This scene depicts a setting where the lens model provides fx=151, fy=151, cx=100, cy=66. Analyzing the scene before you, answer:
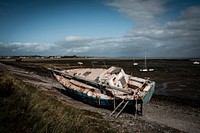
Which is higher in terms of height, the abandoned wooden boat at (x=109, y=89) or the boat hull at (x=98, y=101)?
the abandoned wooden boat at (x=109, y=89)

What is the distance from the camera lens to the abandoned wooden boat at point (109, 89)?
12.8m

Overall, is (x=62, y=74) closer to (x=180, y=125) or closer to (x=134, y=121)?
(x=134, y=121)

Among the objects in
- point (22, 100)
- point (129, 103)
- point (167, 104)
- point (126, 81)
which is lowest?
point (167, 104)

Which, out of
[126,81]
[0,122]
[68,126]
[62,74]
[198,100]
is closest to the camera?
[0,122]

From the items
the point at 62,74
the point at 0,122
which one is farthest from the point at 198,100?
the point at 0,122

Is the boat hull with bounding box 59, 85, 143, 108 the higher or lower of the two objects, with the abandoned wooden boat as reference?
lower

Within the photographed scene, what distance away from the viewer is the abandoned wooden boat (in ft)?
41.9

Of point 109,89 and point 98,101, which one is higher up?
point 109,89

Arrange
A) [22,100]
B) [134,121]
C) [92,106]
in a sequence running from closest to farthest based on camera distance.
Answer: [22,100] → [134,121] → [92,106]

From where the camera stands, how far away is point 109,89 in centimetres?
1389

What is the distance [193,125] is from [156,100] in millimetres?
6910

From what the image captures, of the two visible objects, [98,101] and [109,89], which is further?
[109,89]

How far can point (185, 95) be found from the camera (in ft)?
66.8

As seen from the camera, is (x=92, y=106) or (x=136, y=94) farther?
(x=92, y=106)
